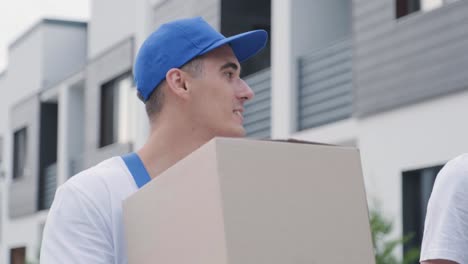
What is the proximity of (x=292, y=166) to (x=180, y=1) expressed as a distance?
16.8 meters

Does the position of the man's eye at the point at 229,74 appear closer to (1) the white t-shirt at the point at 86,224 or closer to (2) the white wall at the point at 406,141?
(1) the white t-shirt at the point at 86,224

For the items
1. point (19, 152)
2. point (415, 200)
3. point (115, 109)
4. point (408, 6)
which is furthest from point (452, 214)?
point (19, 152)

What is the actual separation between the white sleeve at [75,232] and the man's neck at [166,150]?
0.68 ft

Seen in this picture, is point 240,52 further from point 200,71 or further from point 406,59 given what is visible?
point 406,59

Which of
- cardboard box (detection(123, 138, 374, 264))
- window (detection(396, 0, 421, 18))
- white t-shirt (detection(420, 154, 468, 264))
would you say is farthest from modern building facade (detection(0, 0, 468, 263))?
cardboard box (detection(123, 138, 374, 264))

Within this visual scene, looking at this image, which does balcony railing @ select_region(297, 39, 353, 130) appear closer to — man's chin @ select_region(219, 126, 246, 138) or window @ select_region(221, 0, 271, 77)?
window @ select_region(221, 0, 271, 77)

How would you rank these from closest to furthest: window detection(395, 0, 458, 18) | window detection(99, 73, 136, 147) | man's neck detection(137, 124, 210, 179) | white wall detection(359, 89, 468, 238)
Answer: man's neck detection(137, 124, 210, 179) → white wall detection(359, 89, 468, 238) → window detection(395, 0, 458, 18) → window detection(99, 73, 136, 147)

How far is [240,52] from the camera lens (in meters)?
2.88

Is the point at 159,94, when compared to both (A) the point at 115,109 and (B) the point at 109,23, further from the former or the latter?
(B) the point at 109,23

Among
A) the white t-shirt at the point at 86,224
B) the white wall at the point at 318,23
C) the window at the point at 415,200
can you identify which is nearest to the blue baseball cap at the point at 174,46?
the white t-shirt at the point at 86,224

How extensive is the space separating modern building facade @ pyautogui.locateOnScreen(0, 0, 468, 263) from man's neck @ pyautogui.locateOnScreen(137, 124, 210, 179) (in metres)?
8.30

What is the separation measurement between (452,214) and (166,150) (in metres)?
1.13

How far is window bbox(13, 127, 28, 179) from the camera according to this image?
29906mm

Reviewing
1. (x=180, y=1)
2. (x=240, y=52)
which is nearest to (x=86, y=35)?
(x=180, y=1)
